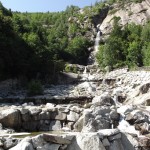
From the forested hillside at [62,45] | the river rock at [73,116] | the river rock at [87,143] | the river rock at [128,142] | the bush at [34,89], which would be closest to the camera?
the river rock at [87,143]

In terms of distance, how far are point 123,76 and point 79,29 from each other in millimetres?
54103

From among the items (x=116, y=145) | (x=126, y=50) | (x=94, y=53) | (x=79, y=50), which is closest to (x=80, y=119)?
(x=116, y=145)

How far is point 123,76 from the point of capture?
4756 cm

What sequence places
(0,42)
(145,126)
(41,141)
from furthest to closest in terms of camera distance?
(0,42)
(145,126)
(41,141)

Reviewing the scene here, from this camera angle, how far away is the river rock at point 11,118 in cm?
2152

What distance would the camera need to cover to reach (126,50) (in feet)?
228

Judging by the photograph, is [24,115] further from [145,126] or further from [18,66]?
[18,66]

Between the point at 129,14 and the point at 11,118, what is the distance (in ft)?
260

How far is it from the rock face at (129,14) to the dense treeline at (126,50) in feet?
59.1

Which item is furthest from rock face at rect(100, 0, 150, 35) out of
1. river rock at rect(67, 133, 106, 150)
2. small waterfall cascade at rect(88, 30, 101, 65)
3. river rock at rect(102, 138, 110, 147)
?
river rock at rect(67, 133, 106, 150)

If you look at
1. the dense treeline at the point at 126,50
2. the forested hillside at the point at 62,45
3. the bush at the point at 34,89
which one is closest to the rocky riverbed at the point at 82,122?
the bush at the point at 34,89

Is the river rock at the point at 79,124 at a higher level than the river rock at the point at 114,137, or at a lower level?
lower

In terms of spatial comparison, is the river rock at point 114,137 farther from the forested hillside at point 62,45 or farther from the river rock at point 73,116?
the forested hillside at point 62,45

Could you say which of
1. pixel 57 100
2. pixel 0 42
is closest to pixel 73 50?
pixel 0 42
